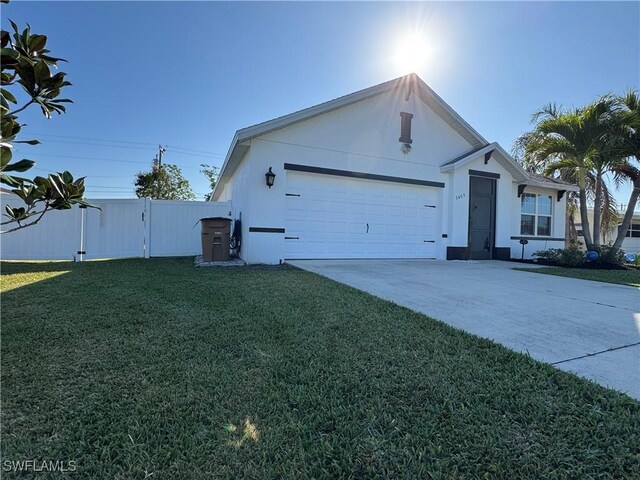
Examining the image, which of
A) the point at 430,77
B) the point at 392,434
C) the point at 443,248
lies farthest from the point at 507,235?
the point at 392,434

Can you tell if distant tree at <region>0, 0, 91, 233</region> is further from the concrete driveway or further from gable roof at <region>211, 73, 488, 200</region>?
gable roof at <region>211, 73, 488, 200</region>

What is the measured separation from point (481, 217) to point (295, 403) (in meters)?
10.9

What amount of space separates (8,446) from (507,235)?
1297 centimetres

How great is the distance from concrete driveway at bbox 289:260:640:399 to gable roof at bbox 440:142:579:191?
4434 mm

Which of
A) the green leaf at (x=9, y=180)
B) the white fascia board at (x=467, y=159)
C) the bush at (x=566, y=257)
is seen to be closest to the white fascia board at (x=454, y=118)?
the white fascia board at (x=467, y=159)

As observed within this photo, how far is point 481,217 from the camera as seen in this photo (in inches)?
434

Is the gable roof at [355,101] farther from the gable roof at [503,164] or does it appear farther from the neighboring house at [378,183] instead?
the gable roof at [503,164]

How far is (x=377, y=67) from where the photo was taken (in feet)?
32.8

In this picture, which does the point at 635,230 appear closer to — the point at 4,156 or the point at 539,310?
the point at 539,310

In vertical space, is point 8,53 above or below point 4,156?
above

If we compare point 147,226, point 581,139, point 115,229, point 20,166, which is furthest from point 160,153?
point 20,166

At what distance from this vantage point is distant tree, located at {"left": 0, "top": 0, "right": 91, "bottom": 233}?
4.65 feet

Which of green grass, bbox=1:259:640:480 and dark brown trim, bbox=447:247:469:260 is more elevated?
dark brown trim, bbox=447:247:469:260

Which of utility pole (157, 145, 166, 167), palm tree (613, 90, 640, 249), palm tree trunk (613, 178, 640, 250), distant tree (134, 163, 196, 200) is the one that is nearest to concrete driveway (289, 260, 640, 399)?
palm tree trunk (613, 178, 640, 250)
